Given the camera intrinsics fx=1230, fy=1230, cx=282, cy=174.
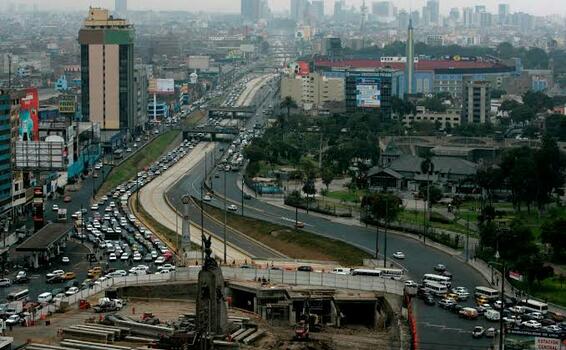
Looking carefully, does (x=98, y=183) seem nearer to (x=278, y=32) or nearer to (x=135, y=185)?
(x=135, y=185)

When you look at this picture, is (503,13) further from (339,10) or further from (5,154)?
(5,154)

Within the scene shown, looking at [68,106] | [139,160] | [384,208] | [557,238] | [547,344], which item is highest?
[68,106]

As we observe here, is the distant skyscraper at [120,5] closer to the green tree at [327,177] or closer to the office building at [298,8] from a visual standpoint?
the office building at [298,8]

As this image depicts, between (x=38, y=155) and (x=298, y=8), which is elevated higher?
(x=298, y=8)

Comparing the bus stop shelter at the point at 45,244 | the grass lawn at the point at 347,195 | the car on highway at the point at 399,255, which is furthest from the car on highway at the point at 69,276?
the grass lawn at the point at 347,195

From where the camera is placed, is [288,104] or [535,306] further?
[288,104]

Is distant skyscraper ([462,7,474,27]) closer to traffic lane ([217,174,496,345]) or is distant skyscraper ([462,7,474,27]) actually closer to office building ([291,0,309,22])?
office building ([291,0,309,22])

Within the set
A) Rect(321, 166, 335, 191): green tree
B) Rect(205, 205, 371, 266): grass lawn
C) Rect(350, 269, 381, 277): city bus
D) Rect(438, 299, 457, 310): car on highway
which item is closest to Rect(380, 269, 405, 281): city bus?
Rect(350, 269, 381, 277): city bus

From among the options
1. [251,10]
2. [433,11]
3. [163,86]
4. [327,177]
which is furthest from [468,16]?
[327,177]

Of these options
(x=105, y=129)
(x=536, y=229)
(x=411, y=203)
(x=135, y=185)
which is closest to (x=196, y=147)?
(x=105, y=129)
